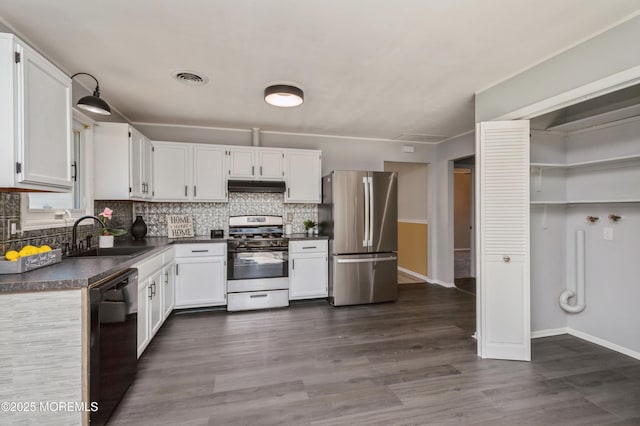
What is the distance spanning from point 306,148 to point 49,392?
13.0ft

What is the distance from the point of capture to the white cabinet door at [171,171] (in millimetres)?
3908

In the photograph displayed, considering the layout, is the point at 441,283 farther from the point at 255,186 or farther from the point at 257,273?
the point at 255,186

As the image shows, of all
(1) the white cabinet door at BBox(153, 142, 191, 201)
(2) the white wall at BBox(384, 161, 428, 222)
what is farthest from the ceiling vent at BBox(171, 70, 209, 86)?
(2) the white wall at BBox(384, 161, 428, 222)

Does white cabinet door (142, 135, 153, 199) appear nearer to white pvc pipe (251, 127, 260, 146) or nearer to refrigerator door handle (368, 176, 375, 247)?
white pvc pipe (251, 127, 260, 146)

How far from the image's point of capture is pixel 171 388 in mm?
2148

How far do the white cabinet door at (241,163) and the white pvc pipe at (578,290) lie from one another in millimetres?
3871

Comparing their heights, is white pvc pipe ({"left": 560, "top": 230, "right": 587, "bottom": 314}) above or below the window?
below

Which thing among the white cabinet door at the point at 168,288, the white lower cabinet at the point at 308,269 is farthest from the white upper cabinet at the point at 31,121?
the white lower cabinet at the point at 308,269

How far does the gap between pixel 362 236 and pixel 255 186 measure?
5.41 feet

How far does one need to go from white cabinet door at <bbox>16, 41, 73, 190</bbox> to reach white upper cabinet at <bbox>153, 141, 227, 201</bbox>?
1916 mm

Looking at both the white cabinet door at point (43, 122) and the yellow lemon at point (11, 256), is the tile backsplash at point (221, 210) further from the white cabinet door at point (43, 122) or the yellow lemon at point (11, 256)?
the yellow lemon at point (11, 256)

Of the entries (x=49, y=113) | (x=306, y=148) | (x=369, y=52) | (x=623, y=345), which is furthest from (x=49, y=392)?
(x=623, y=345)

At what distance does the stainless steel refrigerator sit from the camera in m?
4.05

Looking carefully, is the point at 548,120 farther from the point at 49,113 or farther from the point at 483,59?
the point at 49,113
